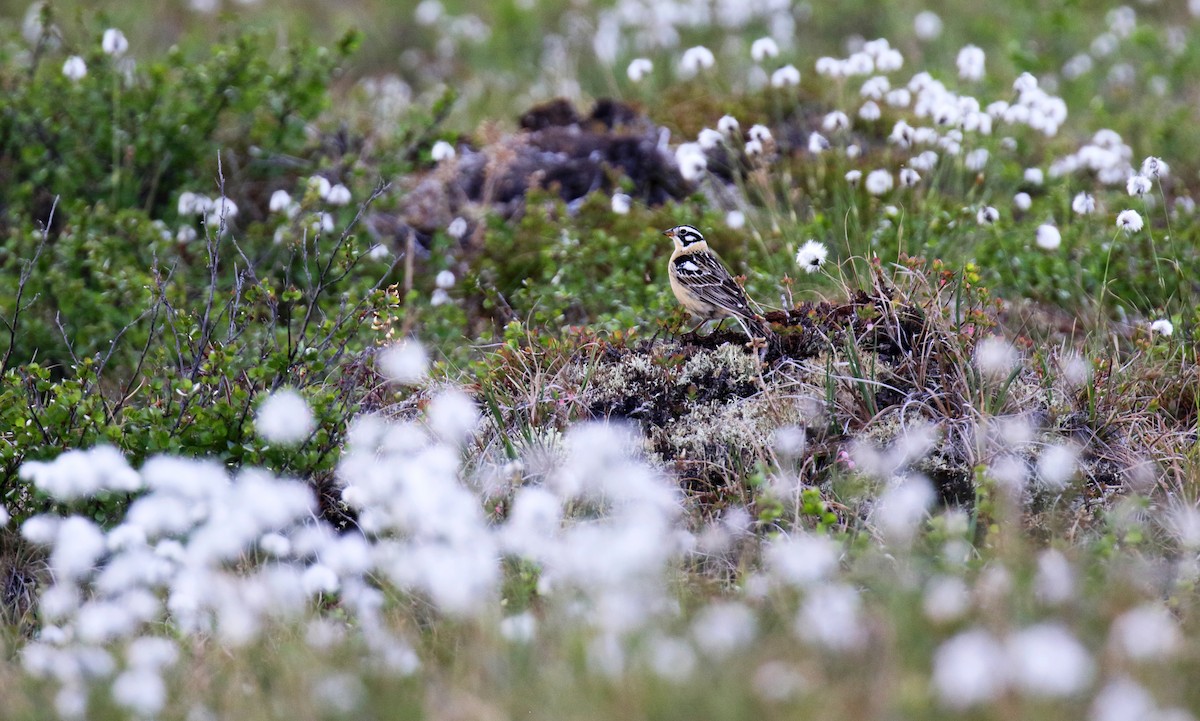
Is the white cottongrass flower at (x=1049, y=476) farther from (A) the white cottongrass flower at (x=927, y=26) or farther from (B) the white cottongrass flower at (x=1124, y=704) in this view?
(A) the white cottongrass flower at (x=927, y=26)

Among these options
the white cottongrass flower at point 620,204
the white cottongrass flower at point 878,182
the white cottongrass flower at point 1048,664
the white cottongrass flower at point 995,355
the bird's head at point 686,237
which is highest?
the white cottongrass flower at point 1048,664

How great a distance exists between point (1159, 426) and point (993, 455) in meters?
0.84

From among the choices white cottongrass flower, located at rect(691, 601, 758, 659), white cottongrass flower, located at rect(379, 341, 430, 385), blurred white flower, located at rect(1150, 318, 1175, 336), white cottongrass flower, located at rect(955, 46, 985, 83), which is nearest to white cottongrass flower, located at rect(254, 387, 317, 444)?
white cottongrass flower, located at rect(379, 341, 430, 385)

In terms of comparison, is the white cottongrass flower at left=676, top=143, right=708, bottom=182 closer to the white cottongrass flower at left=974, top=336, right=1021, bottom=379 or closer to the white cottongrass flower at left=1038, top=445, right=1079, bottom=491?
the white cottongrass flower at left=974, top=336, right=1021, bottom=379

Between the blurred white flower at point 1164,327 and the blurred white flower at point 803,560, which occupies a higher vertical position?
the blurred white flower at point 803,560

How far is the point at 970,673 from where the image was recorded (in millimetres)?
2631

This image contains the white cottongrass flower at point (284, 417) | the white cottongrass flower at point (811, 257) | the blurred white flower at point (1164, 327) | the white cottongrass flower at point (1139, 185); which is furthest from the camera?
the blurred white flower at point (1164, 327)

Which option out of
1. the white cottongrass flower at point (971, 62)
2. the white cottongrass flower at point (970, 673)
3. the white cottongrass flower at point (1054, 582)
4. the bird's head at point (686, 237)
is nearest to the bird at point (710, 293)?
the bird's head at point (686, 237)

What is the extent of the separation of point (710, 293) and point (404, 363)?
1.52 metres

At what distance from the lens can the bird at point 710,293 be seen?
5.46 metres

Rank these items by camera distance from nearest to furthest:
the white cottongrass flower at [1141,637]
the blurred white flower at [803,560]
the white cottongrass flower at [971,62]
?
the white cottongrass flower at [1141,637] → the blurred white flower at [803,560] → the white cottongrass flower at [971,62]

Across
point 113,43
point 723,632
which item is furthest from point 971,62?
point 723,632

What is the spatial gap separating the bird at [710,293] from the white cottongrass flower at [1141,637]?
93.1 inches

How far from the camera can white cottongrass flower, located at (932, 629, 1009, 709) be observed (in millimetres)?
2646
